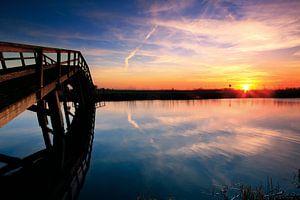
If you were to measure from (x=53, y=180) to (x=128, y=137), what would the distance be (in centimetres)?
1100

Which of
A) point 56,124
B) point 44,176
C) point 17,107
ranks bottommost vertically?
point 44,176

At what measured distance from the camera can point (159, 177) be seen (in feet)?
30.8

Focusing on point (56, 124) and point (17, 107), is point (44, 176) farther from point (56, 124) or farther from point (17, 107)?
point (17, 107)

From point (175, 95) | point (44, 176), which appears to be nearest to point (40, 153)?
point (44, 176)

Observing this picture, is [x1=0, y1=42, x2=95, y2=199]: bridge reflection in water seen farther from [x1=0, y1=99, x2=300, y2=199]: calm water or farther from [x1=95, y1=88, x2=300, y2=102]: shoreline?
[x1=95, y1=88, x2=300, y2=102]: shoreline

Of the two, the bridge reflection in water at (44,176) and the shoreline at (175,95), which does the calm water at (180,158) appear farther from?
the shoreline at (175,95)

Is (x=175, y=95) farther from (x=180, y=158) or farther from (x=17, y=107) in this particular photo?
(x=17, y=107)

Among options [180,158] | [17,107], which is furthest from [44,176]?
[180,158]

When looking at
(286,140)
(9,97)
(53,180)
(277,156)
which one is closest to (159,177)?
Answer: (53,180)

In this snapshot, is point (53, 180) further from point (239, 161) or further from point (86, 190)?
point (239, 161)

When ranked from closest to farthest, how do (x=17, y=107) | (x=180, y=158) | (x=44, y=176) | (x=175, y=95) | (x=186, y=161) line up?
(x=17, y=107) < (x=44, y=176) < (x=186, y=161) < (x=180, y=158) < (x=175, y=95)

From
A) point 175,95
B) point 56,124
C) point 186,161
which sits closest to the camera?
point 56,124

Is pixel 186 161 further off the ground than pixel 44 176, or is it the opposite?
pixel 44 176

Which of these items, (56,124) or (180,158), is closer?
(56,124)
